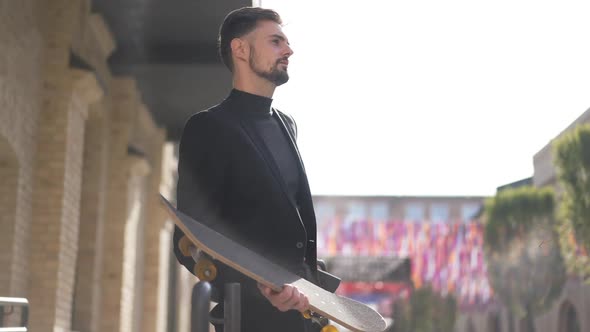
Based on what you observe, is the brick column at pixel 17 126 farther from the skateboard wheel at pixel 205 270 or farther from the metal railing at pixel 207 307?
the metal railing at pixel 207 307

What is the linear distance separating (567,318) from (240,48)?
140 ft

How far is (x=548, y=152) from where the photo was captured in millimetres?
26312

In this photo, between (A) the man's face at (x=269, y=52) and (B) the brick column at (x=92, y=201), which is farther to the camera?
(B) the brick column at (x=92, y=201)

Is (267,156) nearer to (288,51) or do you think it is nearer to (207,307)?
(288,51)

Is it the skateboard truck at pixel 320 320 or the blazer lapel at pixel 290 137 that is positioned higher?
the blazer lapel at pixel 290 137

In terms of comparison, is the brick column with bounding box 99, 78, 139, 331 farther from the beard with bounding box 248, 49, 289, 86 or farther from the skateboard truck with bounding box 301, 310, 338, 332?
the skateboard truck with bounding box 301, 310, 338, 332

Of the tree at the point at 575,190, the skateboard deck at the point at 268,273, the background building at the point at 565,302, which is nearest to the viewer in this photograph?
the skateboard deck at the point at 268,273

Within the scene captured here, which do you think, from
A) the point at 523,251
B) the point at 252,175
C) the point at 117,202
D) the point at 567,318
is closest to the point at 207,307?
the point at 252,175

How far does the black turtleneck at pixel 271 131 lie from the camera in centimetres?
270

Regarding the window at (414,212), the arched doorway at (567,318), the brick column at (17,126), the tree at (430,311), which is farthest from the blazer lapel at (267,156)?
the window at (414,212)

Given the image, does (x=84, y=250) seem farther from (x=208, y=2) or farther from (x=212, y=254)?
(x=212, y=254)

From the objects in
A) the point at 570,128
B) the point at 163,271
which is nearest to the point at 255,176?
the point at 163,271

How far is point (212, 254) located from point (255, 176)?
471mm

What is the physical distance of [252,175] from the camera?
8.59 ft
